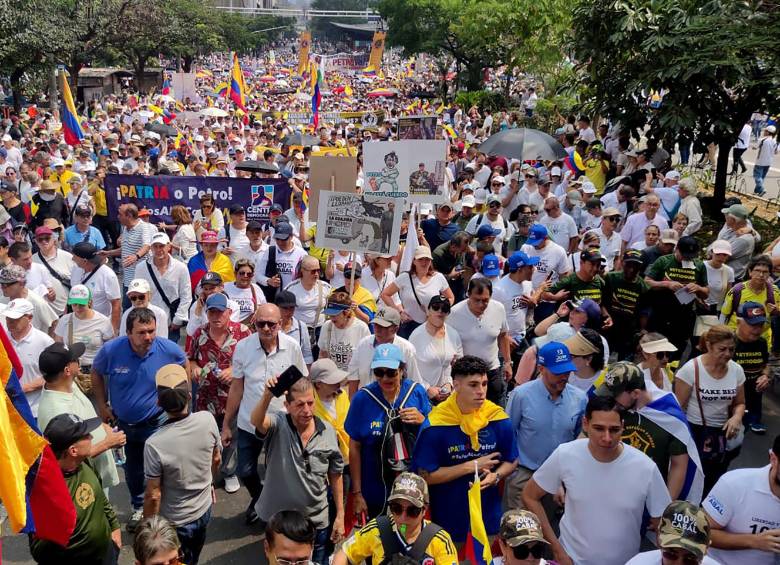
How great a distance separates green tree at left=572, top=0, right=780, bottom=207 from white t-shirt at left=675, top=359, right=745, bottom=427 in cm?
726

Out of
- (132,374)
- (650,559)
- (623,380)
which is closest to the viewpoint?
(650,559)

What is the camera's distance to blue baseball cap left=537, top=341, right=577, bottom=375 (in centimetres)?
468

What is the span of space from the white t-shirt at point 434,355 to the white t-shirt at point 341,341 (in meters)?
0.55

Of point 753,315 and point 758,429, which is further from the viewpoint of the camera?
point 758,429

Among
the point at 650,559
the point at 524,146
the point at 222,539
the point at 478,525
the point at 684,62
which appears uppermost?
the point at 684,62

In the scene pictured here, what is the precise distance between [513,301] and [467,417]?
2.97 meters

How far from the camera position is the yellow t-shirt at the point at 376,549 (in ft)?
11.7

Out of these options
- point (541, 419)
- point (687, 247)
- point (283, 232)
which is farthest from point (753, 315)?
point (283, 232)

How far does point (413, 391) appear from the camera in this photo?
192 inches

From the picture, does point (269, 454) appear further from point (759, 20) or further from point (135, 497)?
point (759, 20)

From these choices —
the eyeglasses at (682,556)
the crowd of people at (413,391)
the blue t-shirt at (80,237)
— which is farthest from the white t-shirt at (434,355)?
the blue t-shirt at (80,237)

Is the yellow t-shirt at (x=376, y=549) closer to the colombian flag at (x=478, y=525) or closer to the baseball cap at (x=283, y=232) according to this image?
the colombian flag at (x=478, y=525)

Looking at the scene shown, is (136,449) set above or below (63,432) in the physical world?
below

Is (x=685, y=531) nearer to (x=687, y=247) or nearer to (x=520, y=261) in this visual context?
(x=520, y=261)
